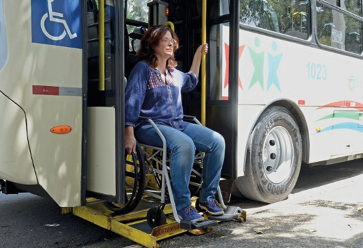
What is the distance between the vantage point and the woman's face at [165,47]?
3582mm

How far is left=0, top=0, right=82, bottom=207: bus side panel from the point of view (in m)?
2.89

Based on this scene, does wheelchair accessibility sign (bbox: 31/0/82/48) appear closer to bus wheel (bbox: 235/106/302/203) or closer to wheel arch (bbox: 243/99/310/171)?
bus wheel (bbox: 235/106/302/203)

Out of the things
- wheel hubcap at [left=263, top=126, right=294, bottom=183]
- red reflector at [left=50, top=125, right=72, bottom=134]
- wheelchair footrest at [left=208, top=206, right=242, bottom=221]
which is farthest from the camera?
wheel hubcap at [left=263, top=126, right=294, bottom=183]

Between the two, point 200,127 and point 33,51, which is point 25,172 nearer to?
point 33,51

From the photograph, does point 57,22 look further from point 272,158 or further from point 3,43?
point 272,158

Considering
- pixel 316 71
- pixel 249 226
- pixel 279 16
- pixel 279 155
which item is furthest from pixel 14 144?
pixel 316 71

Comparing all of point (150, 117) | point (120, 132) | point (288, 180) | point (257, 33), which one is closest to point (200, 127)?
point (150, 117)

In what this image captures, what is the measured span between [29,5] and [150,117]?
1267 mm

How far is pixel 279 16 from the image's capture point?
457cm

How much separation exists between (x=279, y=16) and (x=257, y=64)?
73 cm

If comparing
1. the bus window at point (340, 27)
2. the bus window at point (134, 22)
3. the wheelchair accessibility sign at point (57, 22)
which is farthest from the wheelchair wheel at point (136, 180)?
the bus window at point (340, 27)


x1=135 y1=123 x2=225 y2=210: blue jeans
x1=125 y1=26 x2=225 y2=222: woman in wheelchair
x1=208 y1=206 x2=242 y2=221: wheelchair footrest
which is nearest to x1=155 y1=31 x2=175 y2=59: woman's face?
x1=125 y1=26 x2=225 y2=222: woman in wheelchair

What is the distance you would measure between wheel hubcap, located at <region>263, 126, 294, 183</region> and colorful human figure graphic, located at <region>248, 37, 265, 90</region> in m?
0.64

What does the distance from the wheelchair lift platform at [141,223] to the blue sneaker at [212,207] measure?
0.14 ft
